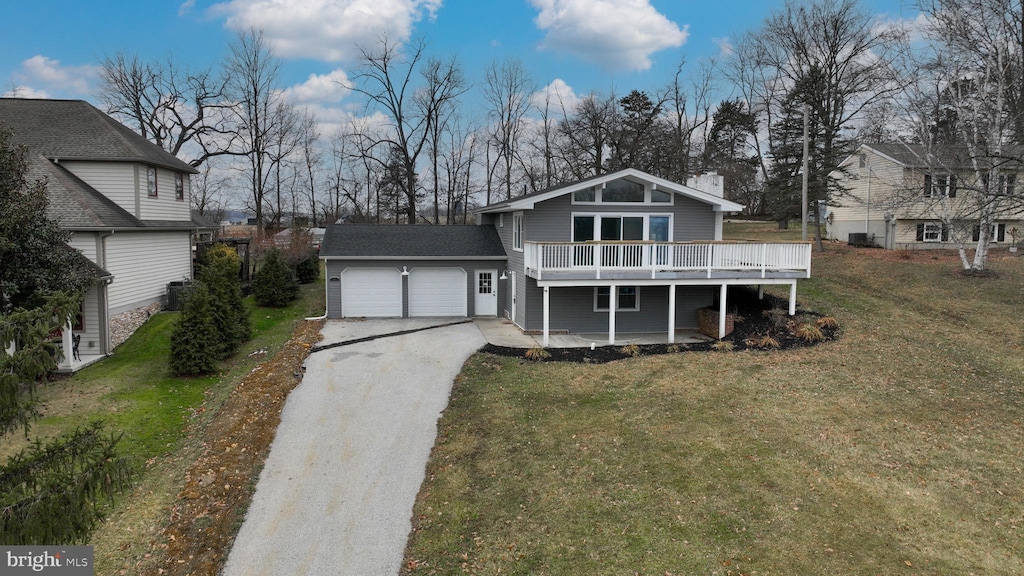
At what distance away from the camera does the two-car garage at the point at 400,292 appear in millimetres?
19484

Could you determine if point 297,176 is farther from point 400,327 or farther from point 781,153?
point 781,153

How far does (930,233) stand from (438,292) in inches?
1012

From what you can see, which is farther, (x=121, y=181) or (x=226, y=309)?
(x=121, y=181)

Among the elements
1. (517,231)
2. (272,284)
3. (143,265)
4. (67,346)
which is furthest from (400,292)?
(67,346)

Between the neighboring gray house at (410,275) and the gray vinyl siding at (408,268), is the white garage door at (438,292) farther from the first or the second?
the gray vinyl siding at (408,268)

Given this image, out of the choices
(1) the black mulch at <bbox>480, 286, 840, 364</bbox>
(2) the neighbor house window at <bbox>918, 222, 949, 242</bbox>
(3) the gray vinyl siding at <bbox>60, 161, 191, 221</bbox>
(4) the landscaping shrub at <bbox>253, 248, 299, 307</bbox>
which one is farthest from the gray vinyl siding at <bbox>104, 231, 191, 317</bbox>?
(2) the neighbor house window at <bbox>918, 222, 949, 242</bbox>

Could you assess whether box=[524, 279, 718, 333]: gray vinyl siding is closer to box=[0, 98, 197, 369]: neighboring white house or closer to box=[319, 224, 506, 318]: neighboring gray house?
box=[319, 224, 506, 318]: neighboring gray house

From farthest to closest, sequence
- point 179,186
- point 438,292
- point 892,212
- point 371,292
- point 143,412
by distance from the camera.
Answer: point 892,212 → point 179,186 → point 438,292 → point 371,292 → point 143,412

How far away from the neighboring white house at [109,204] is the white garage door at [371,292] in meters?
6.24

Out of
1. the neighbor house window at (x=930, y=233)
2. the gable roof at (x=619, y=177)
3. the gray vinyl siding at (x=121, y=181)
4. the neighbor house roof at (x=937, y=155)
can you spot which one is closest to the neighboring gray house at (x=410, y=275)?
the gable roof at (x=619, y=177)

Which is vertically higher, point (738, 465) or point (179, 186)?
point (179, 186)

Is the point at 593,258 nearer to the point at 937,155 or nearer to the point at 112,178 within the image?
the point at 937,155

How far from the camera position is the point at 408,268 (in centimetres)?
1948

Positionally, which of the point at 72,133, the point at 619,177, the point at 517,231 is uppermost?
the point at 72,133
